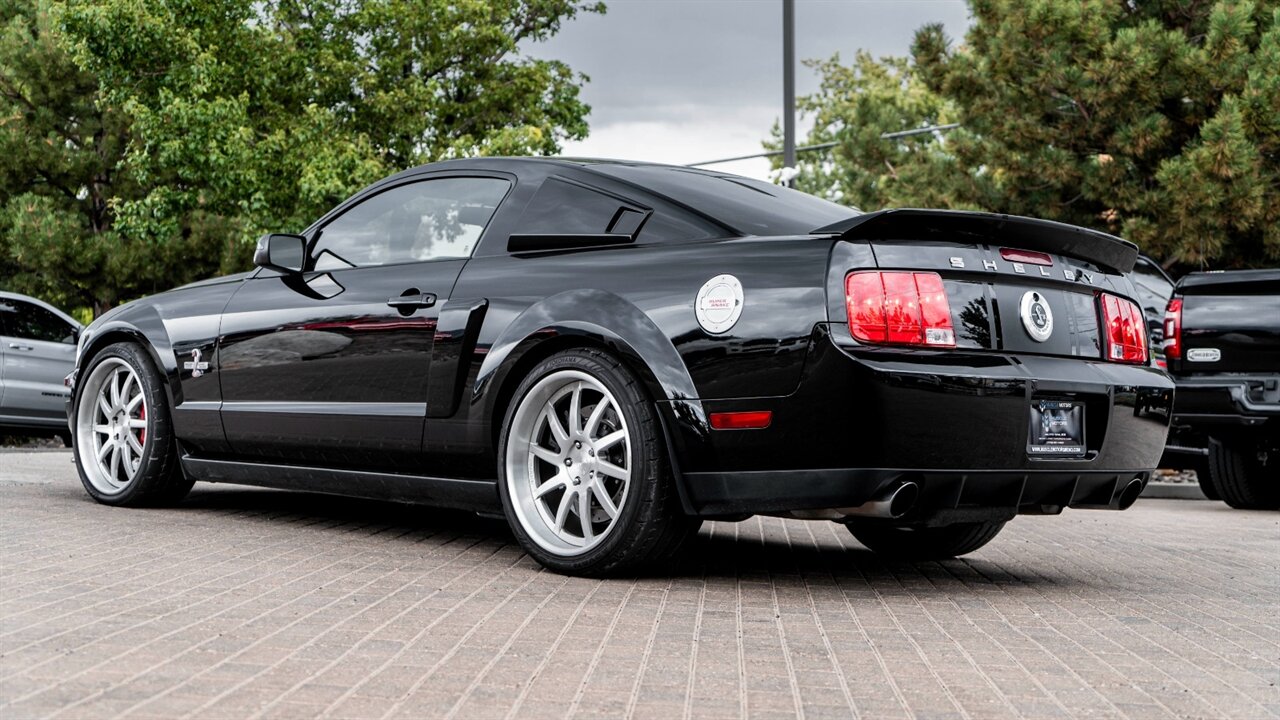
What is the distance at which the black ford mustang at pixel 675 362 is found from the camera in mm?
4734

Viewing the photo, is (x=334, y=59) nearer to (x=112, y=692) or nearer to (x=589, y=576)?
(x=589, y=576)

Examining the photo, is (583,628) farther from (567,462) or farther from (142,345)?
(142,345)

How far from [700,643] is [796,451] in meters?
0.86

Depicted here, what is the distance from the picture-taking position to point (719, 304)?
4879mm

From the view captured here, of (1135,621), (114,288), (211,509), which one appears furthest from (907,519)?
(114,288)

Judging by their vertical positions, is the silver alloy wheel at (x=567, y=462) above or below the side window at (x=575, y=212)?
below

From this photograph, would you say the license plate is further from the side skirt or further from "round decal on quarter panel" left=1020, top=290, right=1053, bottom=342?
the side skirt

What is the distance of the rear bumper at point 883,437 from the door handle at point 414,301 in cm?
133

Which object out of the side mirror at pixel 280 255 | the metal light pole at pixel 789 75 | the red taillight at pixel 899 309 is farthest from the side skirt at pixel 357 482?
the metal light pole at pixel 789 75

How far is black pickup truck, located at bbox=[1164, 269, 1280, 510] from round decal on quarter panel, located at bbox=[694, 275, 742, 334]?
5987 millimetres

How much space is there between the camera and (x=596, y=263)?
17.6ft

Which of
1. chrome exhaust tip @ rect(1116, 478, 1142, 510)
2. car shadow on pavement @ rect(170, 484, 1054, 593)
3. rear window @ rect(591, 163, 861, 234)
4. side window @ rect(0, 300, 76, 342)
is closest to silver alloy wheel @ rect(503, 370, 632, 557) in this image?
car shadow on pavement @ rect(170, 484, 1054, 593)

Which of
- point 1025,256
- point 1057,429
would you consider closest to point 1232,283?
point 1025,256

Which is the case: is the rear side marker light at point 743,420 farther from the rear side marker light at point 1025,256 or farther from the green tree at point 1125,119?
the green tree at point 1125,119
